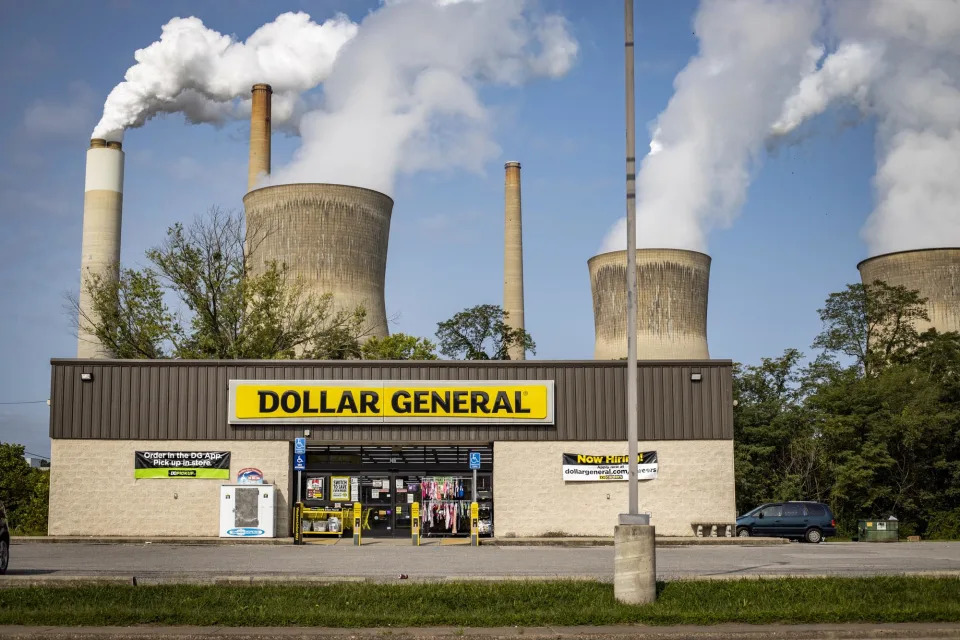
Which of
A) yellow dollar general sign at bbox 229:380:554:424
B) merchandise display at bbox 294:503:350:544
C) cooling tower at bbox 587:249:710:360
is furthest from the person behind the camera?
cooling tower at bbox 587:249:710:360

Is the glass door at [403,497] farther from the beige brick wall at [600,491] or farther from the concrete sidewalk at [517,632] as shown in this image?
the concrete sidewalk at [517,632]

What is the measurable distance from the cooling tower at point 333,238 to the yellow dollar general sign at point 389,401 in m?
24.1

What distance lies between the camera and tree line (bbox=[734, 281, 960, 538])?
44000mm

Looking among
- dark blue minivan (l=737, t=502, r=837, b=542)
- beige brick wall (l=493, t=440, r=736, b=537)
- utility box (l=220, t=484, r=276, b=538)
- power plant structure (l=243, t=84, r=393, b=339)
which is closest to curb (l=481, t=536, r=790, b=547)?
beige brick wall (l=493, t=440, r=736, b=537)

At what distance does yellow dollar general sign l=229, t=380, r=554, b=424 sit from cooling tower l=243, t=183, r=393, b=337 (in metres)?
24.1

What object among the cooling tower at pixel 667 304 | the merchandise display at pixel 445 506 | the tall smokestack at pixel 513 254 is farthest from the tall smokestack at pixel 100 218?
the merchandise display at pixel 445 506

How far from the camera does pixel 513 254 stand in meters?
73.7

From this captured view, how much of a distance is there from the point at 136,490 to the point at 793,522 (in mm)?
20306

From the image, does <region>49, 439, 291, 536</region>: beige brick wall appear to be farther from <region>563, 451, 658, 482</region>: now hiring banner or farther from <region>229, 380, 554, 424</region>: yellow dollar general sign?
<region>563, 451, 658, 482</region>: now hiring banner

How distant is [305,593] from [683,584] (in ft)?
17.1

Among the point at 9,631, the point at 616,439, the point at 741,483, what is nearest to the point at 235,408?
the point at 616,439

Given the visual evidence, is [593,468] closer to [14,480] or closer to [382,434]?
[382,434]

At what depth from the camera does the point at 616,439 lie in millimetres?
29047

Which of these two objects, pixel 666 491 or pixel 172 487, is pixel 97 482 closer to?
pixel 172 487
